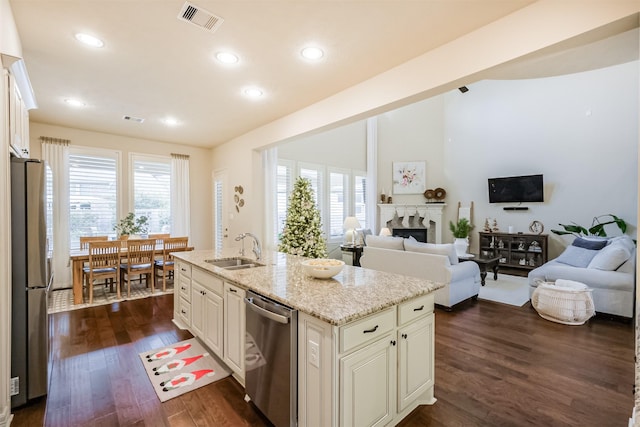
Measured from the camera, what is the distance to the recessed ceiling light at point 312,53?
264 centimetres

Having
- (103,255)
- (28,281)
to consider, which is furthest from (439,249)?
(103,255)

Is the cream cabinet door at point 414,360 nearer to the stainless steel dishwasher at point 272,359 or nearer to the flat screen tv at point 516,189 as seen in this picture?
the stainless steel dishwasher at point 272,359

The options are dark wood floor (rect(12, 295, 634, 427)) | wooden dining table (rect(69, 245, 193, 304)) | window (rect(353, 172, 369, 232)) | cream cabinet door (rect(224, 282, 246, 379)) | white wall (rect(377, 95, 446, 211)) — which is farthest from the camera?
window (rect(353, 172, 369, 232))

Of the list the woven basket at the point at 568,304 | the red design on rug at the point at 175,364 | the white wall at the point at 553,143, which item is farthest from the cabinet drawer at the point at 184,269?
the white wall at the point at 553,143

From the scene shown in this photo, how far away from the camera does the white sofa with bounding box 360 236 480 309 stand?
4.08 meters

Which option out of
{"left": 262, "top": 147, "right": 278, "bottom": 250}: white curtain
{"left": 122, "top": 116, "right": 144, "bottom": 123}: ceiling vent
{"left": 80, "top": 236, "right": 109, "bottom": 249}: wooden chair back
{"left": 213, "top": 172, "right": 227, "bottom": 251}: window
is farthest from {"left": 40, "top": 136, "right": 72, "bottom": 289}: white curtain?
{"left": 262, "top": 147, "right": 278, "bottom": 250}: white curtain

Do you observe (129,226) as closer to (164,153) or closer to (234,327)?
(164,153)

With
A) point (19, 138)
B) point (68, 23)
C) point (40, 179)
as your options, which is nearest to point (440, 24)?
point (68, 23)

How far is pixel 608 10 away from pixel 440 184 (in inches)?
266

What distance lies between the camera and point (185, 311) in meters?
3.37

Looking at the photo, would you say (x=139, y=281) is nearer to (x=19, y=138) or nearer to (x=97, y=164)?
(x=97, y=164)

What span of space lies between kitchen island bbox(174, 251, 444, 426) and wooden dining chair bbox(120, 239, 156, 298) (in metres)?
2.84

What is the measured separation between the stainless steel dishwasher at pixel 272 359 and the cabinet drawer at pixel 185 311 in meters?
1.39

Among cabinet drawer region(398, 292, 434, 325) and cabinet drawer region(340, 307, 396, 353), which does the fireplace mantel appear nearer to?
cabinet drawer region(398, 292, 434, 325)
